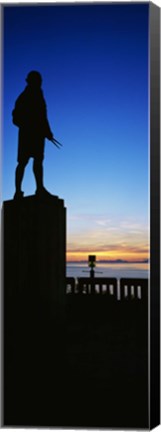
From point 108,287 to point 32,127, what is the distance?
4.22 feet

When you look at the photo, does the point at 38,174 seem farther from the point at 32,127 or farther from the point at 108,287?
the point at 108,287

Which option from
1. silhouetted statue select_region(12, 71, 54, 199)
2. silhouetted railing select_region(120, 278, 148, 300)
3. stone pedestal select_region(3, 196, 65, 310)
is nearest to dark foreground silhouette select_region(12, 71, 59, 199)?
silhouetted statue select_region(12, 71, 54, 199)

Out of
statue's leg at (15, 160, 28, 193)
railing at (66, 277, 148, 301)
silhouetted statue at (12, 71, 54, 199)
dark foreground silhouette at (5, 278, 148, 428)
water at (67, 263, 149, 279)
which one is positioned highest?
silhouetted statue at (12, 71, 54, 199)

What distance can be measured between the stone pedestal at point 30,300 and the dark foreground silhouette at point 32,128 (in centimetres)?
18

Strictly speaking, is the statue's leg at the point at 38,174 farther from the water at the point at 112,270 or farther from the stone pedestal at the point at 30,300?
the water at the point at 112,270

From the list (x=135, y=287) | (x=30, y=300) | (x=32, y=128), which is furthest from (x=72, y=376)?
(x=32, y=128)

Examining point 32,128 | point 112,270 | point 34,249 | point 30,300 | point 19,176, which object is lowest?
point 30,300

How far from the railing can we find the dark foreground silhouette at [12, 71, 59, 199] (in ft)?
2.30

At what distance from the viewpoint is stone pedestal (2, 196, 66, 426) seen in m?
6.04

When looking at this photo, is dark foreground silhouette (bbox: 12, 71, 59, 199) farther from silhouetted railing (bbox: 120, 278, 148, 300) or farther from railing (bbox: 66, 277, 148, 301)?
silhouetted railing (bbox: 120, 278, 148, 300)

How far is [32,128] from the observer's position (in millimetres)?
6270

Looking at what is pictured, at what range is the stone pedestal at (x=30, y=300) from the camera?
6.04 m

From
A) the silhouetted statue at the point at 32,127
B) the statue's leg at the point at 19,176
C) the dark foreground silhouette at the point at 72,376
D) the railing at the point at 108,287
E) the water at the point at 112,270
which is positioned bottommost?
the dark foreground silhouette at the point at 72,376

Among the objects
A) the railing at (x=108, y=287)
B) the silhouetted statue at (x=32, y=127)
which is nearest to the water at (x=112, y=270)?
the railing at (x=108, y=287)
